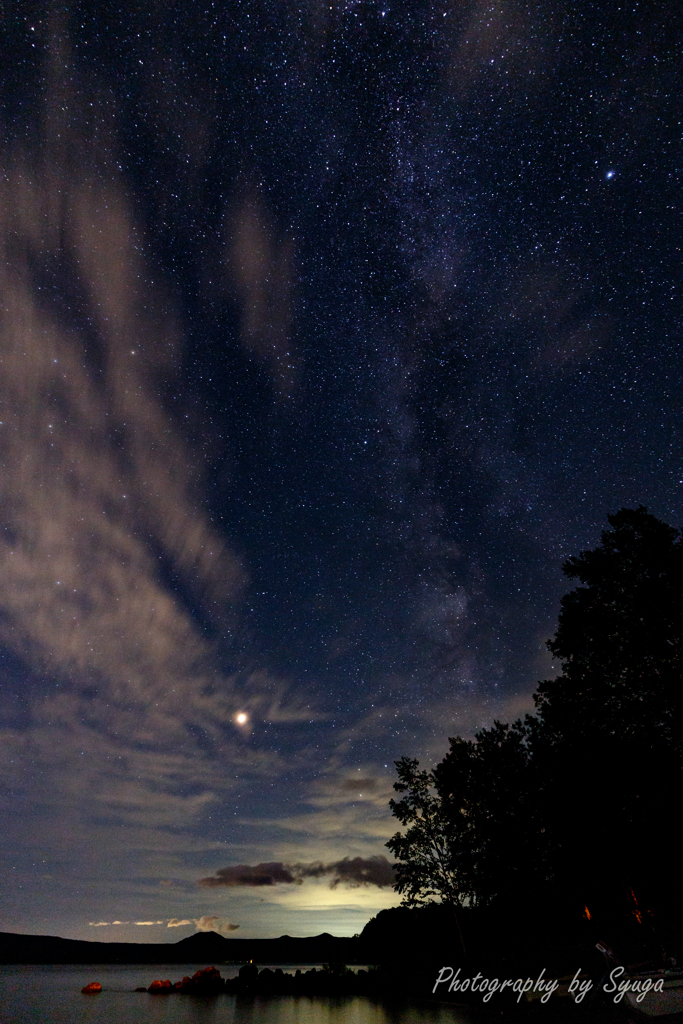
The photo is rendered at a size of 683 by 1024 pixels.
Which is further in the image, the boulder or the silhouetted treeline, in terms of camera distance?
the boulder

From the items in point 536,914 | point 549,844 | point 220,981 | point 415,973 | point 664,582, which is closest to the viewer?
point 664,582

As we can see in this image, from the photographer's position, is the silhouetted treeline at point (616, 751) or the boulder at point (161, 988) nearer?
the silhouetted treeline at point (616, 751)

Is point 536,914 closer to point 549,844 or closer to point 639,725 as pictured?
point 549,844

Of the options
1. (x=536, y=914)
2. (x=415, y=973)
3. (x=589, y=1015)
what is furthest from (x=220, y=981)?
(x=589, y=1015)

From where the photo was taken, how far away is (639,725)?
2506 centimetres

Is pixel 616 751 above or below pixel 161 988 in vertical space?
above

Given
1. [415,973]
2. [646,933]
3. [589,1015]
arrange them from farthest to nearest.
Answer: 1. [415,973]
2. [646,933]
3. [589,1015]

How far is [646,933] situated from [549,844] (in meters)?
8.35

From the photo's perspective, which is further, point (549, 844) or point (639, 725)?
point (549, 844)

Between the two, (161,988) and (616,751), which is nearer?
(616,751)

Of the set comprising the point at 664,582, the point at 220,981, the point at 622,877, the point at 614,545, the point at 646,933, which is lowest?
the point at 220,981

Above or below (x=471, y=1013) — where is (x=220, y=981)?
below

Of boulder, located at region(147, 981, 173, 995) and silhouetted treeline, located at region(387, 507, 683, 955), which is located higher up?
silhouetted treeline, located at region(387, 507, 683, 955)

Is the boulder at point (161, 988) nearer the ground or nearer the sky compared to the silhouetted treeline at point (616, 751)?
nearer the ground
